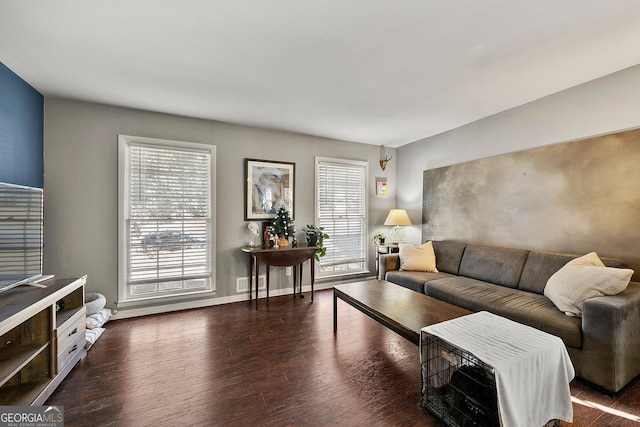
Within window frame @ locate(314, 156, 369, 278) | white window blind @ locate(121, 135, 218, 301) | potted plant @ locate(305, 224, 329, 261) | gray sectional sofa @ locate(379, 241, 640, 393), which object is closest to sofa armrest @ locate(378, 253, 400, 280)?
gray sectional sofa @ locate(379, 241, 640, 393)

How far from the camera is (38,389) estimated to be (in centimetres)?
163

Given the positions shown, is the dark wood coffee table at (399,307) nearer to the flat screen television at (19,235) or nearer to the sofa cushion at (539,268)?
the sofa cushion at (539,268)

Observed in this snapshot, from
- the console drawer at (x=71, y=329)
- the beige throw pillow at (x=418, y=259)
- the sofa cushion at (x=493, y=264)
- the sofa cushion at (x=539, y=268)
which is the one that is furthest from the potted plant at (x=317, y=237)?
the console drawer at (x=71, y=329)

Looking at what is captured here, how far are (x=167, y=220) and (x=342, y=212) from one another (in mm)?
2551

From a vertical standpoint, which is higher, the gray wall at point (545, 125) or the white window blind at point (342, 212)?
the gray wall at point (545, 125)

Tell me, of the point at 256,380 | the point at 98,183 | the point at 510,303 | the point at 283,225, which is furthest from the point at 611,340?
the point at 98,183

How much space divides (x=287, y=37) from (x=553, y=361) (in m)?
2.51

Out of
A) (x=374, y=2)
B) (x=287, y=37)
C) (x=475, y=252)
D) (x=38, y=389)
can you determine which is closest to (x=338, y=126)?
(x=287, y=37)

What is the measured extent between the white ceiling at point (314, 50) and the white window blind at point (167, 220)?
2.06ft

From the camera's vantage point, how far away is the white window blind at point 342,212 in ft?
14.0

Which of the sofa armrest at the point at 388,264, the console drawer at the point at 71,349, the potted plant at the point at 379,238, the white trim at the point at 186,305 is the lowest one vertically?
the white trim at the point at 186,305

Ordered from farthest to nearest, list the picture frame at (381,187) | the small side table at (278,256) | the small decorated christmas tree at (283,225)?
1. the picture frame at (381,187)
2. the small decorated christmas tree at (283,225)
3. the small side table at (278,256)

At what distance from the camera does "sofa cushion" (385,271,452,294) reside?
9.96 feet

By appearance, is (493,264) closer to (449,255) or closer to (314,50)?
(449,255)
